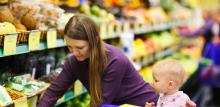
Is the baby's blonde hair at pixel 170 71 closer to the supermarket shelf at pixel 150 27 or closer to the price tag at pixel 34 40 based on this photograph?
the price tag at pixel 34 40

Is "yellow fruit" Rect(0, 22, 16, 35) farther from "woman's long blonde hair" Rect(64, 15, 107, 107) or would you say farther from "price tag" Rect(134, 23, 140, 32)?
"price tag" Rect(134, 23, 140, 32)

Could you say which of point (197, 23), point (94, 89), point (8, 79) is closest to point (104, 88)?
point (94, 89)

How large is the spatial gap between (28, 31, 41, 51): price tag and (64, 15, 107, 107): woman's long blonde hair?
37 centimetres

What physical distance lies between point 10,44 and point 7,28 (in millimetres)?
109

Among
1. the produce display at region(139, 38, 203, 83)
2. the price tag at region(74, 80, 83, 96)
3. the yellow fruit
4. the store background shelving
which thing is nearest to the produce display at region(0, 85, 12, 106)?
the store background shelving

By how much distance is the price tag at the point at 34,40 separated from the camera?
8.31ft

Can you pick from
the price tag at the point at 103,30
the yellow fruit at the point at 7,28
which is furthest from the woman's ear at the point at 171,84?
the price tag at the point at 103,30

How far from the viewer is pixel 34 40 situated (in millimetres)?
2578

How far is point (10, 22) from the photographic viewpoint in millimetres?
2559

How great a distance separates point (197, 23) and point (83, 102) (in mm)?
5892

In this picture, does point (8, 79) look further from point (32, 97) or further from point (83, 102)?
point (83, 102)

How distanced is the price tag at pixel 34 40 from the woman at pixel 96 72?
0.82ft

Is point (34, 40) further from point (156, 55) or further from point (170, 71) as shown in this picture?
point (156, 55)

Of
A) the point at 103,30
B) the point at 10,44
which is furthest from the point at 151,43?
the point at 10,44
